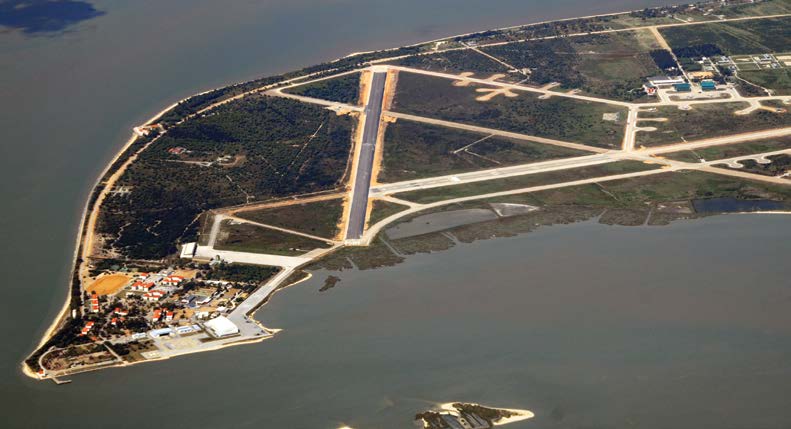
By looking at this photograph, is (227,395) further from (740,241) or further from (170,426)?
(740,241)

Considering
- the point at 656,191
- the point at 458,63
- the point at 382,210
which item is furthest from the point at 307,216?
the point at 458,63

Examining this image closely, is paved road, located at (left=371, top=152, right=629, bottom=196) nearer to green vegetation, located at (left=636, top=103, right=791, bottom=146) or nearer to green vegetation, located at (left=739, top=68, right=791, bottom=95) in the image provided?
green vegetation, located at (left=636, top=103, right=791, bottom=146)

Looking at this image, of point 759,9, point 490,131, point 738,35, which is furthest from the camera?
point 759,9

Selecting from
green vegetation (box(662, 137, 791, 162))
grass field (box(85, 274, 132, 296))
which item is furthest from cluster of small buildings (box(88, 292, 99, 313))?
green vegetation (box(662, 137, 791, 162))

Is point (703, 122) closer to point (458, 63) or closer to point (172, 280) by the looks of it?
point (458, 63)

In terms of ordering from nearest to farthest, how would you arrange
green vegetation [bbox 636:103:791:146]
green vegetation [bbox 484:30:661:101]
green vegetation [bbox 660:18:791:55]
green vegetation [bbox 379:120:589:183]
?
green vegetation [bbox 379:120:589:183] < green vegetation [bbox 636:103:791:146] < green vegetation [bbox 484:30:661:101] < green vegetation [bbox 660:18:791:55]
